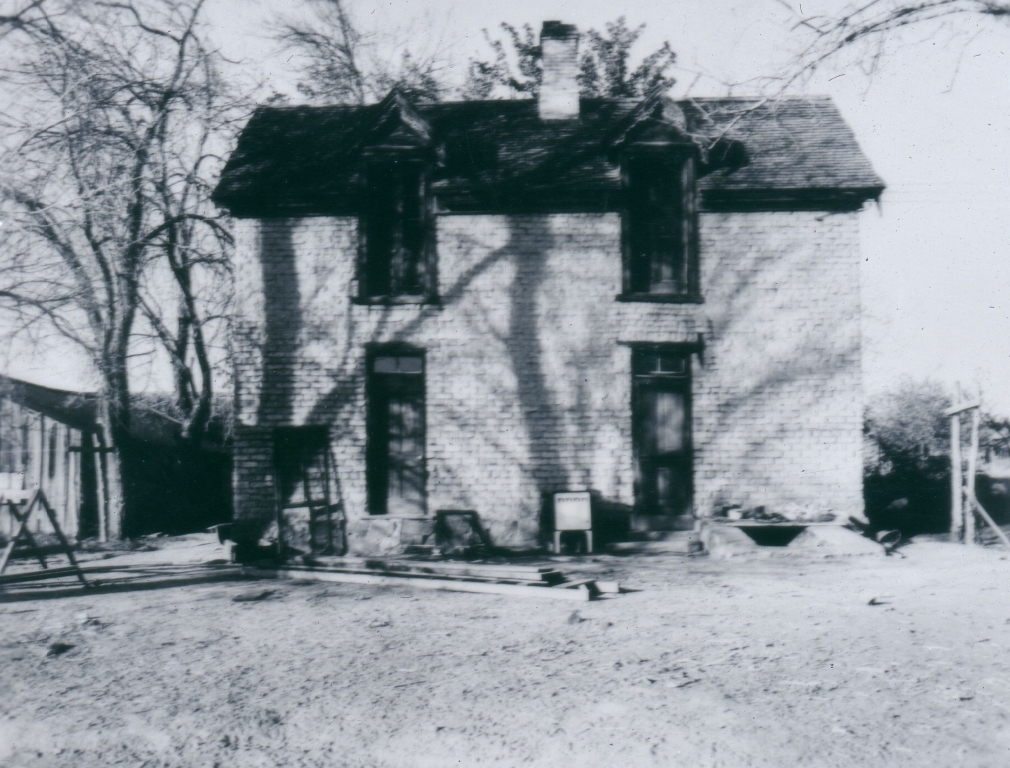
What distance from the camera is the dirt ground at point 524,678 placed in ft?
16.1

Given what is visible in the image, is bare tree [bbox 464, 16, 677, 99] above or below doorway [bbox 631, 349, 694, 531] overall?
above

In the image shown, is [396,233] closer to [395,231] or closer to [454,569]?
[395,231]

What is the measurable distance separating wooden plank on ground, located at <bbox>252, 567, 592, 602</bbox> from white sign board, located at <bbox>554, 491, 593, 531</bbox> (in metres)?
3.10

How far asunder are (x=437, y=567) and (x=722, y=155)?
7728 mm

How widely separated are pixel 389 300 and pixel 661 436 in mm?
4571

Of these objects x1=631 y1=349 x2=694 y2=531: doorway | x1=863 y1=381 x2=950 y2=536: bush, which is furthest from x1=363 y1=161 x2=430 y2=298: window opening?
x1=863 y1=381 x2=950 y2=536: bush

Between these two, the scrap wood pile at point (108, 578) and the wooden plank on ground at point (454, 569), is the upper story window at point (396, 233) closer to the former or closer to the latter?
the wooden plank on ground at point (454, 569)

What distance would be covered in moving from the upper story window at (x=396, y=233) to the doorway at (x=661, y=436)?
11.6ft

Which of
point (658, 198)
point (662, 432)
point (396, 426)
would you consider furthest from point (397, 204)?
point (662, 432)

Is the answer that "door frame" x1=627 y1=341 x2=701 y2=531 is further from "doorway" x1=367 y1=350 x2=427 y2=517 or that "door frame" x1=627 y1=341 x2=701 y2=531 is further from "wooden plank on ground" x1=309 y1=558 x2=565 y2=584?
"wooden plank on ground" x1=309 y1=558 x2=565 y2=584

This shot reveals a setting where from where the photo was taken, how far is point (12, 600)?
921cm

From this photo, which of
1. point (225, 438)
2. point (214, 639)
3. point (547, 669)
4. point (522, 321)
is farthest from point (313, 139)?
point (547, 669)

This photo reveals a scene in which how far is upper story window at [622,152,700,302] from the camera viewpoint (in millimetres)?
13078

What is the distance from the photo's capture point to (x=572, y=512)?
12312 millimetres
